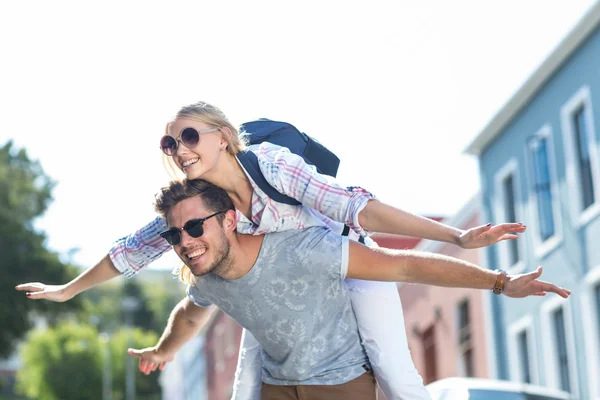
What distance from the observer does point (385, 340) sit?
6680mm

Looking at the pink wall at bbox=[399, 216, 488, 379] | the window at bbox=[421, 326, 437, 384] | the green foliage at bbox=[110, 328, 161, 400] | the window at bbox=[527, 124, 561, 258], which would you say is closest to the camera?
the window at bbox=[527, 124, 561, 258]

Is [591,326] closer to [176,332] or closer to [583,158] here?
[583,158]

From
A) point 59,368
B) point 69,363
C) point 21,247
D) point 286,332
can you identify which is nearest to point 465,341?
point 21,247

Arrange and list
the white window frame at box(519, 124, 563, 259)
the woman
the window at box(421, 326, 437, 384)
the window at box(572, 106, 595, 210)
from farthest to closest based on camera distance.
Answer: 1. the window at box(421, 326, 437, 384)
2. the white window frame at box(519, 124, 563, 259)
3. the window at box(572, 106, 595, 210)
4. the woman

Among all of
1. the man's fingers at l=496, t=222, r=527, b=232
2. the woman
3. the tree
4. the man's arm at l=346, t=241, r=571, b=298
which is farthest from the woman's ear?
the tree

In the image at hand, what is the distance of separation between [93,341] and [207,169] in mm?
91490

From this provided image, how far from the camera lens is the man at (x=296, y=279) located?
6.29m

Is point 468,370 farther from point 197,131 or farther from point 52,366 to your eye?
point 52,366

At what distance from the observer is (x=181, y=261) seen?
6.80 meters

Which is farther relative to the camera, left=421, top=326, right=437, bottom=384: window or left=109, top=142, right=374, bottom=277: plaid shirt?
left=421, top=326, right=437, bottom=384: window

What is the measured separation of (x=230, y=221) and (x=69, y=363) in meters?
87.0

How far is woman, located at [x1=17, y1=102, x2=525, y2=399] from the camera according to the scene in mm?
6277

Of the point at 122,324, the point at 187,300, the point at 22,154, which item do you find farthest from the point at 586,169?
the point at 122,324

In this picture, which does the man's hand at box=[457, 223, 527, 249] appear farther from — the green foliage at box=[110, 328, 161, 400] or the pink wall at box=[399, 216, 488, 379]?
the green foliage at box=[110, 328, 161, 400]
